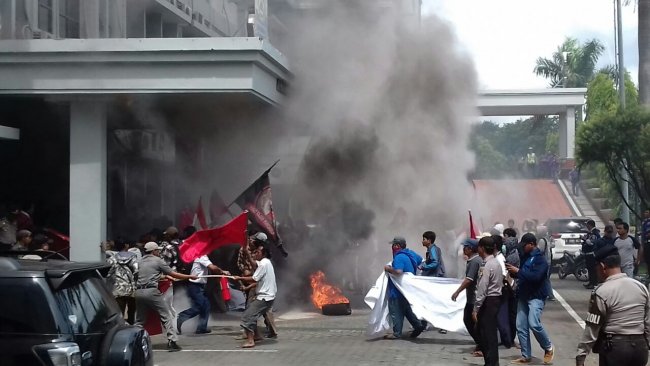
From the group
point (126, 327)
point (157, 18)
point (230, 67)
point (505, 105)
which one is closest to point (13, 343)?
point (126, 327)

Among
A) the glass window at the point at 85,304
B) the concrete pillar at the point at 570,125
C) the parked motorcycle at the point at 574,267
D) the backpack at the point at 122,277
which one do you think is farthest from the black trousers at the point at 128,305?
the concrete pillar at the point at 570,125

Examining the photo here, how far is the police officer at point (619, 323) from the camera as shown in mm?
6070

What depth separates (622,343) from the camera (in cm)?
607

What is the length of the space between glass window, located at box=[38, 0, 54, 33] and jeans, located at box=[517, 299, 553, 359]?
10.7m

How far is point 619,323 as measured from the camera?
608 cm

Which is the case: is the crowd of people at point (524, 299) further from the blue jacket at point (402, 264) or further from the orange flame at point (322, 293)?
the orange flame at point (322, 293)

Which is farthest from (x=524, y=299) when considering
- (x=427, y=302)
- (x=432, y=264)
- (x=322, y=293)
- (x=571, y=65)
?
(x=571, y=65)

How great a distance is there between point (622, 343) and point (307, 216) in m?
11.9

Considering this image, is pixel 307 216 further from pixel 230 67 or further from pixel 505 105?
pixel 505 105

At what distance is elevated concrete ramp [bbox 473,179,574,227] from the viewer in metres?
33.2

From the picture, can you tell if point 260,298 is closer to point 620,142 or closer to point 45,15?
point 45,15

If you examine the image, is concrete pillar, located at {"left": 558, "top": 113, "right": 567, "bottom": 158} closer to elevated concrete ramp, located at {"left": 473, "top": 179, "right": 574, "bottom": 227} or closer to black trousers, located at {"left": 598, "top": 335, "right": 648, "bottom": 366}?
elevated concrete ramp, located at {"left": 473, "top": 179, "right": 574, "bottom": 227}

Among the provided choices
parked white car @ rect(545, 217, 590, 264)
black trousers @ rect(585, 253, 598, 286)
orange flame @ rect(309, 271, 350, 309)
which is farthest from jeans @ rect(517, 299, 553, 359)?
parked white car @ rect(545, 217, 590, 264)

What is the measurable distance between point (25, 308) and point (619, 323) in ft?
12.5
